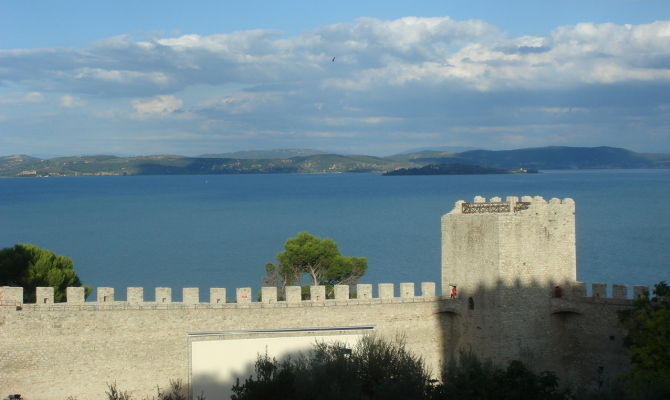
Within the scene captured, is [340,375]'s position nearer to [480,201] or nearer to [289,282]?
[480,201]

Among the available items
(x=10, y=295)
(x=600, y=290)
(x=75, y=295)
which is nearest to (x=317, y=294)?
(x=75, y=295)

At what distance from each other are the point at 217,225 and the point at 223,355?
56988 mm

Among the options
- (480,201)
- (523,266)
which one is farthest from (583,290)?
(480,201)

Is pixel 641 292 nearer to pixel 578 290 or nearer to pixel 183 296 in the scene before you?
pixel 578 290

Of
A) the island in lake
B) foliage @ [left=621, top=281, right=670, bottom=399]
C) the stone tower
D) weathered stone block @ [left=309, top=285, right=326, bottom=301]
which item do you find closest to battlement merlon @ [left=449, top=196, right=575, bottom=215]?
the stone tower

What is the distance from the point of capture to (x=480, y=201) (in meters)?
18.8

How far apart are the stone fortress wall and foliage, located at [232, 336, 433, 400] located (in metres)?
1.48

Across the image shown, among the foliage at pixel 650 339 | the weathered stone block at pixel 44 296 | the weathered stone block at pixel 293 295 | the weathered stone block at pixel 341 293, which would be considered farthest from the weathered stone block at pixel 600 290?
the weathered stone block at pixel 44 296

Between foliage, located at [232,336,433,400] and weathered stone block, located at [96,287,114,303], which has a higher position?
weathered stone block, located at [96,287,114,303]

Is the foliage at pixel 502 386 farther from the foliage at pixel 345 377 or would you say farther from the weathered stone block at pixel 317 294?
the weathered stone block at pixel 317 294

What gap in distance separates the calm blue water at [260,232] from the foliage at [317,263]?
12730mm

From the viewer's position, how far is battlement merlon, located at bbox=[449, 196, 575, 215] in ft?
58.4

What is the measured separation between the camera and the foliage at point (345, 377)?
13125mm

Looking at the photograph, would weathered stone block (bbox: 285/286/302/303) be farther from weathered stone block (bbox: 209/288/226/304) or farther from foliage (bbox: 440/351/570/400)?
foliage (bbox: 440/351/570/400)
